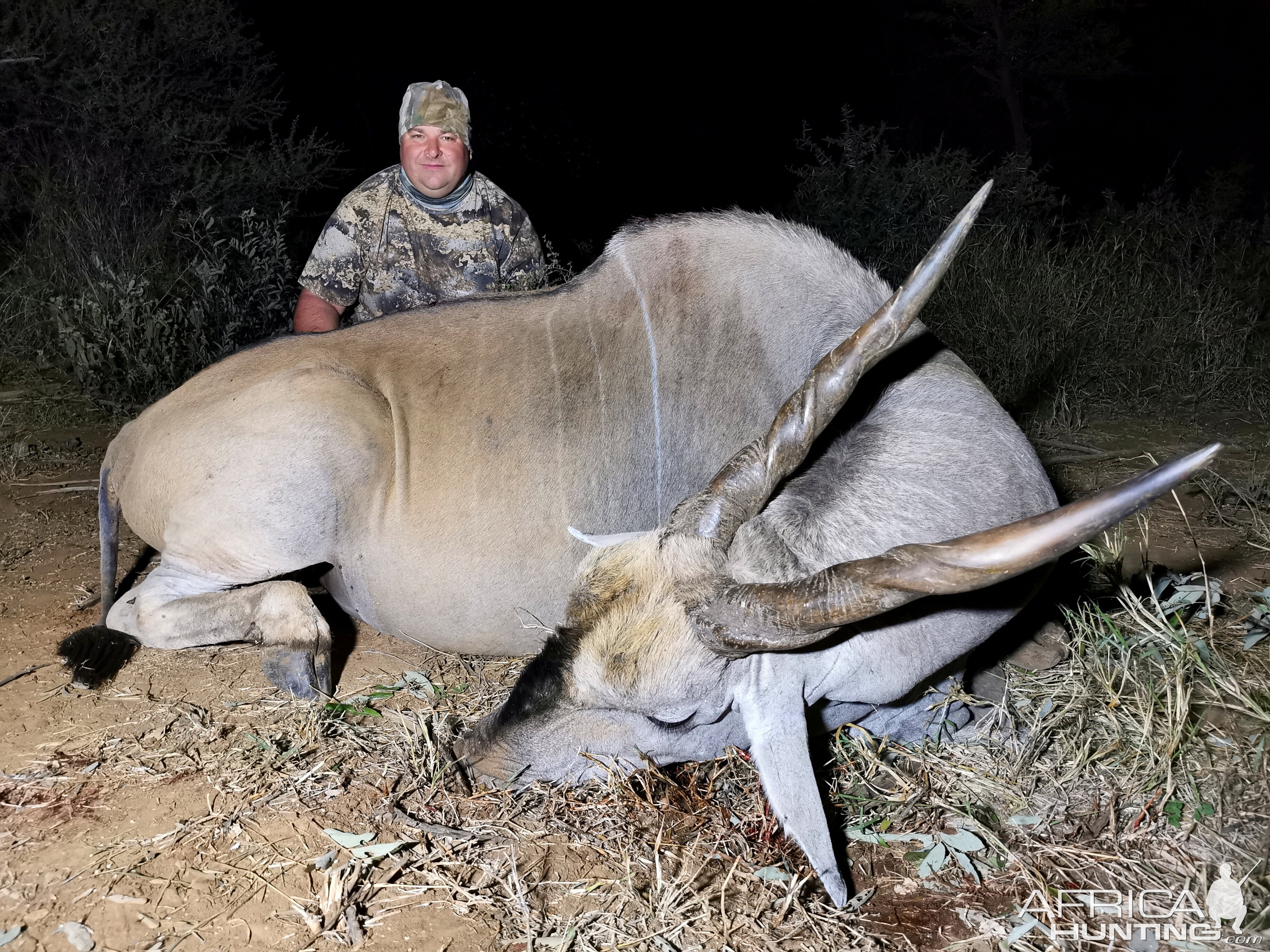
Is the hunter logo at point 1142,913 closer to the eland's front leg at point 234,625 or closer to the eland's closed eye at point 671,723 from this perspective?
the eland's closed eye at point 671,723

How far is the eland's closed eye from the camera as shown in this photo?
2357mm

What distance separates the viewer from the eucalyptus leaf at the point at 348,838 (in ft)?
7.70

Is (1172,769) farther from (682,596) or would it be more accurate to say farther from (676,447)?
(676,447)

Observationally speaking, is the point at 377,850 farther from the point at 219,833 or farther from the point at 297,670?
the point at 297,670

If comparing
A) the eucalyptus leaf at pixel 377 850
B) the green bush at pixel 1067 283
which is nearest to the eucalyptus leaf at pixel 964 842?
the eucalyptus leaf at pixel 377 850

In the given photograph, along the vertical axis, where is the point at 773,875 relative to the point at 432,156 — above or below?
below

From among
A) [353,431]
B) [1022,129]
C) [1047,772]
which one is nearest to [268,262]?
[353,431]

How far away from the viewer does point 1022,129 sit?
14641 millimetres

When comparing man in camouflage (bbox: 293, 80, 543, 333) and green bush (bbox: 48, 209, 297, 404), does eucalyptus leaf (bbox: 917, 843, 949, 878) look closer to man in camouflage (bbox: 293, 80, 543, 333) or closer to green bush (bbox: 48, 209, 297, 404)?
man in camouflage (bbox: 293, 80, 543, 333)

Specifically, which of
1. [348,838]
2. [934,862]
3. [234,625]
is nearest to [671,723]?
[934,862]

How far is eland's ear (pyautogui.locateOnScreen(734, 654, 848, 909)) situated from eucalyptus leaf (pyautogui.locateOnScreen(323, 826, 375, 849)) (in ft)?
3.05

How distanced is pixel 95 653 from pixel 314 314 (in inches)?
75.6

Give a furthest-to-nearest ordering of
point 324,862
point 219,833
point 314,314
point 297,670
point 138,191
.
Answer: point 138,191 → point 314,314 → point 297,670 → point 219,833 → point 324,862

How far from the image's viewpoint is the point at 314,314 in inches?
176
